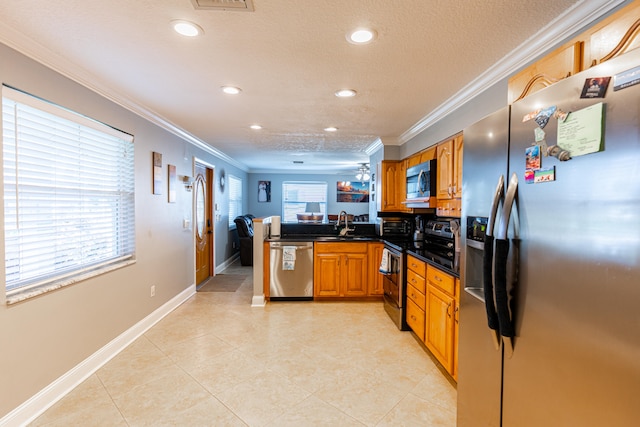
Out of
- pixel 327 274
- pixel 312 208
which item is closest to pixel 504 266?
pixel 327 274

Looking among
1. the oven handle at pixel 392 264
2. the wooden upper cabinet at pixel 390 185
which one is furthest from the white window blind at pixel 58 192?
the wooden upper cabinet at pixel 390 185

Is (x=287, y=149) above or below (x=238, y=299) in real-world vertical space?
above

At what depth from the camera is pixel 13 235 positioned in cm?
181

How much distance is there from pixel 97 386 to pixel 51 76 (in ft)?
7.58

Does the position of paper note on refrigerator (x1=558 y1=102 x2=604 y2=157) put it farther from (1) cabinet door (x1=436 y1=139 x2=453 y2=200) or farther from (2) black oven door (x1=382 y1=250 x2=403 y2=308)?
(2) black oven door (x1=382 y1=250 x2=403 y2=308)

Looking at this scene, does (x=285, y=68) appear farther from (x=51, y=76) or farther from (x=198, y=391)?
(x=198, y=391)

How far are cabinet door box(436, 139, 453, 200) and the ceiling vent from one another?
2092 millimetres

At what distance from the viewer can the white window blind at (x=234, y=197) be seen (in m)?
7.00

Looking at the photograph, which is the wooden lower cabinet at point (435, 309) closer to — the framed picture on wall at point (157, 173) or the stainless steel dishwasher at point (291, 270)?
the stainless steel dishwasher at point (291, 270)

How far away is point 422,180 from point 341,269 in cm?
175

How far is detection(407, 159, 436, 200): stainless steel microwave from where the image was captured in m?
3.13

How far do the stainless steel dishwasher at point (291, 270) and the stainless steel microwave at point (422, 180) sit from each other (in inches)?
63.3

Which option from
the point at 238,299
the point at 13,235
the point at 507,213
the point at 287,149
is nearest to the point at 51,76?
the point at 13,235

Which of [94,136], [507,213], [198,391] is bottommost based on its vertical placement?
[198,391]
